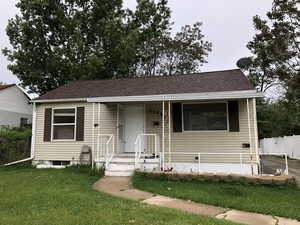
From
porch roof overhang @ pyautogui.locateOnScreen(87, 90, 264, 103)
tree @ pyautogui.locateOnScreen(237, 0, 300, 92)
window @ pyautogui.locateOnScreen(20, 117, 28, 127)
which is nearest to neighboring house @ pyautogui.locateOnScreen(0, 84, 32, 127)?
window @ pyautogui.locateOnScreen(20, 117, 28, 127)

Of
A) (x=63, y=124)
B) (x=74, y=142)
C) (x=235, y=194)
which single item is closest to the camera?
(x=235, y=194)

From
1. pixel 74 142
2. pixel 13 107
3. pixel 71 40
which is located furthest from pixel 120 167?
pixel 13 107

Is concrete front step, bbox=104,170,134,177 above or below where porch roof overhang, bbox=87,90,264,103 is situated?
below

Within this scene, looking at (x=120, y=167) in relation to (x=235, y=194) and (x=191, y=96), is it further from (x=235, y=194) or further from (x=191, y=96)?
(x=235, y=194)

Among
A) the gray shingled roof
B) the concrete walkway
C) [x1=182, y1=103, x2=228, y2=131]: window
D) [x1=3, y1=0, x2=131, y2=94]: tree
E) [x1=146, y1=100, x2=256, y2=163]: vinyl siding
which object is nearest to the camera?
the concrete walkway

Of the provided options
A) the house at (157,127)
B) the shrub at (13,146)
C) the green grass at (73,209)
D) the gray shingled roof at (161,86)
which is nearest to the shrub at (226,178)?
the house at (157,127)

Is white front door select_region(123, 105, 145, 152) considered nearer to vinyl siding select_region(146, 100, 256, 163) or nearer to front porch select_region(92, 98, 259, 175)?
front porch select_region(92, 98, 259, 175)

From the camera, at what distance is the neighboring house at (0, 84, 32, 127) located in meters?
16.1

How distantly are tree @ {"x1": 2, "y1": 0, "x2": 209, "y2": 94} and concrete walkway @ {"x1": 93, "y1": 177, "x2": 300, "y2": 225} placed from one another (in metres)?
11.7

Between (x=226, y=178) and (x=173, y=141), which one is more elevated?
(x=173, y=141)

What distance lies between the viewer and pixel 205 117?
333 inches

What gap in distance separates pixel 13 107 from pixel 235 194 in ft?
54.7

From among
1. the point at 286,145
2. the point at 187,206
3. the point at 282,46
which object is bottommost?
the point at 187,206

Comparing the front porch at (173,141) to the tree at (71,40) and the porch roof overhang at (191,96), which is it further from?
the tree at (71,40)
